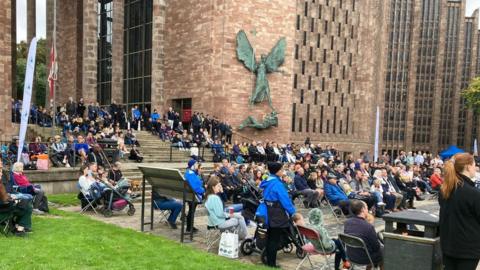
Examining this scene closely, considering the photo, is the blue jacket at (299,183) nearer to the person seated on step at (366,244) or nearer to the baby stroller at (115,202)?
the baby stroller at (115,202)

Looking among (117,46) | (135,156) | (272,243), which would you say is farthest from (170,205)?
(117,46)

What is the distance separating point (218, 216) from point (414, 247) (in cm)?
395

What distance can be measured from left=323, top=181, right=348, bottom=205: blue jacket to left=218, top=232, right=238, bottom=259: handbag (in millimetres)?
5173

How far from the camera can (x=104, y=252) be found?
7.01 meters

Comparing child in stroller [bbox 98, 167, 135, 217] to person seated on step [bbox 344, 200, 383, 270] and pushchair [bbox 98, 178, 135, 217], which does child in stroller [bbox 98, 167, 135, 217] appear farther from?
person seated on step [bbox 344, 200, 383, 270]

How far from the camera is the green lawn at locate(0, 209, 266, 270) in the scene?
6.35m

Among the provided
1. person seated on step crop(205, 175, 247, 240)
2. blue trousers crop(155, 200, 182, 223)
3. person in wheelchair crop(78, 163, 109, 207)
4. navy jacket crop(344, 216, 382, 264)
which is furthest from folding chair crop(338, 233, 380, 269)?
person in wheelchair crop(78, 163, 109, 207)

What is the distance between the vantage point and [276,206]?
668cm

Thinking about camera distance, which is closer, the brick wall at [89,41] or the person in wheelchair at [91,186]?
the person in wheelchair at [91,186]

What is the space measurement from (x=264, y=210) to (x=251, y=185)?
5.96 m

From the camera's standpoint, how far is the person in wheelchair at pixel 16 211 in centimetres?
753

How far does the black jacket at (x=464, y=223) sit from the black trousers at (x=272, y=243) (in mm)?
3182

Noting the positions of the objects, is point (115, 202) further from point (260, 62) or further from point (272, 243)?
point (260, 62)

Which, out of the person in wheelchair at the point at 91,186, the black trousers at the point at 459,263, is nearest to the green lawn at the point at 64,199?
the person in wheelchair at the point at 91,186
